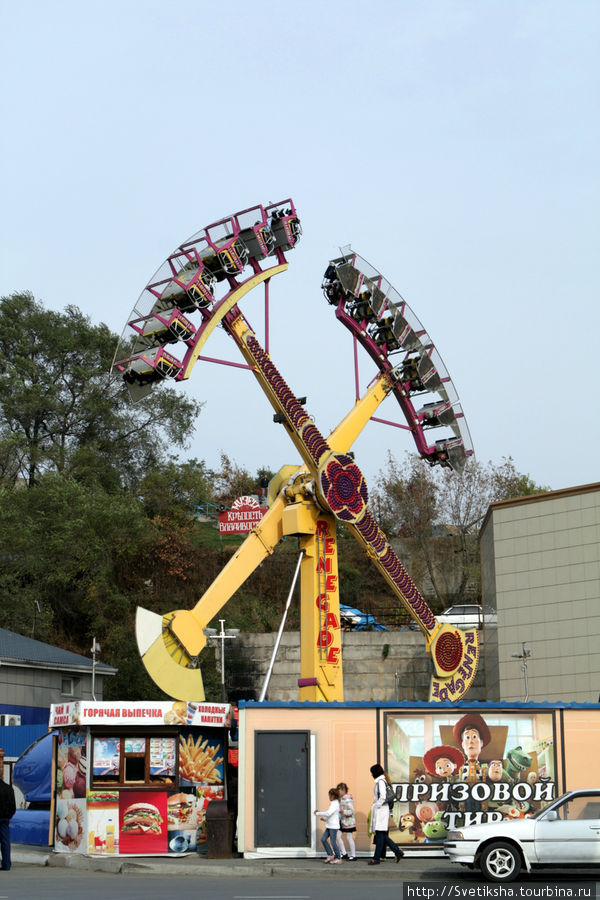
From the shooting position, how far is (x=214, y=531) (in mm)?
63531

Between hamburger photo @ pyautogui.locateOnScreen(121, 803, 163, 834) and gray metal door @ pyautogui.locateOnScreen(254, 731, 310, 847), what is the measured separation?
1980 mm

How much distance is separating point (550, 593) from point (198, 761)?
15.7 metres

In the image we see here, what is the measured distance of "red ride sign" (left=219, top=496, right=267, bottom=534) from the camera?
109 ft

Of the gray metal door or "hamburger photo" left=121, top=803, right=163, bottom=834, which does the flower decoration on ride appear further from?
"hamburger photo" left=121, top=803, right=163, bottom=834

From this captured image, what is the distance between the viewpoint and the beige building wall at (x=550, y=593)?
1332 inches

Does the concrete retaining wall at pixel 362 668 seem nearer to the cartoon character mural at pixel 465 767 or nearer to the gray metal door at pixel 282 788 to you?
the cartoon character mural at pixel 465 767

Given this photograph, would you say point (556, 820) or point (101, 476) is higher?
point (101, 476)

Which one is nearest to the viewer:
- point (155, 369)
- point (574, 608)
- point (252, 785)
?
point (252, 785)

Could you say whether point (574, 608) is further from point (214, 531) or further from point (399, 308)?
point (214, 531)

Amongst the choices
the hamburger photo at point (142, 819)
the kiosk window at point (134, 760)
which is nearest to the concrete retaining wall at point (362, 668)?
the kiosk window at point (134, 760)

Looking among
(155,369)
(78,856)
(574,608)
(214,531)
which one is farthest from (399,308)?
(214,531)

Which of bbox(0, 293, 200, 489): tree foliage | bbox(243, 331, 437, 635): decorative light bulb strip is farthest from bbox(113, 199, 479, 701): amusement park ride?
bbox(0, 293, 200, 489): tree foliage

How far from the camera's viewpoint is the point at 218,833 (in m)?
20.7

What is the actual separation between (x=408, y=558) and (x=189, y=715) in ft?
116
